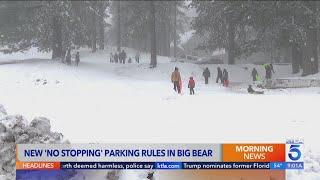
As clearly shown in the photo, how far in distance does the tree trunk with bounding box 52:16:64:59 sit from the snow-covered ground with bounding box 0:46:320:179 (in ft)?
25.5

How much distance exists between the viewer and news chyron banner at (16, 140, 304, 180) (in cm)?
1020

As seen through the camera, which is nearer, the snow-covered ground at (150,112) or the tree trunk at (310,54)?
the snow-covered ground at (150,112)

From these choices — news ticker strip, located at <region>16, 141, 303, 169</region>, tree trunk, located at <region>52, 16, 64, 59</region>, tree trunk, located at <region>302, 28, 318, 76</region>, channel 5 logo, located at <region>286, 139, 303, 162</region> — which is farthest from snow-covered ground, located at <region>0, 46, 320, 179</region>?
tree trunk, located at <region>52, 16, 64, 59</region>

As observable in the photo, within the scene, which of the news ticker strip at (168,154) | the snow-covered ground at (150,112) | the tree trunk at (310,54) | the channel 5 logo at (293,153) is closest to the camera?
the news ticker strip at (168,154)

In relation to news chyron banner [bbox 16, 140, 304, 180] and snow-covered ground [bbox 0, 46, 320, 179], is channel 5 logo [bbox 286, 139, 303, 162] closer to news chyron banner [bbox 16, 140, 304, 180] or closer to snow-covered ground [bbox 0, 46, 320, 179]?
news chyron banner [bbox 16, 140, 304, 180]

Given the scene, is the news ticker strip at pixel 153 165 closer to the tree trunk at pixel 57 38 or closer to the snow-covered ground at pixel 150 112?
the snow-covered ground at pixel 150 112

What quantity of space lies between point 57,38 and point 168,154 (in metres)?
29.0

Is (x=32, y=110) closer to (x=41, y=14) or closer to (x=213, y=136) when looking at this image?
(x=213, y=136)

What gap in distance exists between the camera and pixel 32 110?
1878 cm

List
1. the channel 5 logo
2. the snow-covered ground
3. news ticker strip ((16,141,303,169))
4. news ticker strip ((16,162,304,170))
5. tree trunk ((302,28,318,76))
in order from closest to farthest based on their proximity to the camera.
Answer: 1. news ticker strip ((16,162,304,170))
2. news ticker strip ((16,141,303,169))
3. the channel 5 logo
4. the snow-covered ground
5. tree trunk ((302,28,318,76))

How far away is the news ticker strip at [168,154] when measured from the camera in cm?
1032

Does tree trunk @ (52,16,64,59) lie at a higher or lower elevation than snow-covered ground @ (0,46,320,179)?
higher

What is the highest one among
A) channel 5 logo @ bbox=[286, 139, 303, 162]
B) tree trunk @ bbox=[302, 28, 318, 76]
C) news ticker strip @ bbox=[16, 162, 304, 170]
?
tree trunk @ bbox=[302, 28, 318, 76]

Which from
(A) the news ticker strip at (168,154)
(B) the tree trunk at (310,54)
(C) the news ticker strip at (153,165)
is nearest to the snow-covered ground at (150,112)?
(A) the news ticker strip at (168,154)
